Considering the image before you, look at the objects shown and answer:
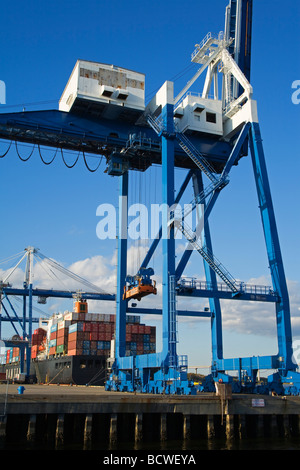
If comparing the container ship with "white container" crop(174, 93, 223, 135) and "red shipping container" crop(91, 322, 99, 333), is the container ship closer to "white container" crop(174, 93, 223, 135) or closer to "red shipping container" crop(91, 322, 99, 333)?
"red shipping container" crop(91, 322, 99, 333)

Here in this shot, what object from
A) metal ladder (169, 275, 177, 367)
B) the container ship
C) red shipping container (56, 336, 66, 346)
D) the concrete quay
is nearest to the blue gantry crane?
metal ladder (169, 275, 177, 367)

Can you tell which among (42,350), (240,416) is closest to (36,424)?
(240,416)

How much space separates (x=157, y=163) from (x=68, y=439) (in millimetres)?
21328

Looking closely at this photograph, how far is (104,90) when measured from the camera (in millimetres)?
31984

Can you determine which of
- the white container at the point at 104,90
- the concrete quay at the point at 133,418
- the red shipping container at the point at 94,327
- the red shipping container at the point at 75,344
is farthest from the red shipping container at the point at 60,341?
the concrete quay at the point at 133,418

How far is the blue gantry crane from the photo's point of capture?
1136 inches

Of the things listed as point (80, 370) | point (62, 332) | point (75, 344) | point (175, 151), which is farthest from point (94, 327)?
point (175, 151)

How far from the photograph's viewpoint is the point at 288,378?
90.3ft

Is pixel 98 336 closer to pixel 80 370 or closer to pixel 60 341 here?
pixel 80 370

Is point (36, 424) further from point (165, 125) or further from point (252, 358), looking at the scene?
point (165, 125)

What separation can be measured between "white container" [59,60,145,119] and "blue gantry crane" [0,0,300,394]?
0.07 metres

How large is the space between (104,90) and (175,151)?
6.33m

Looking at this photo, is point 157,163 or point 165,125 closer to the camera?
point 165,125

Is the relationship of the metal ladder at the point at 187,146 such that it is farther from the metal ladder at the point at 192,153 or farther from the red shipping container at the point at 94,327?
the red shipping container at the point at 94,327
